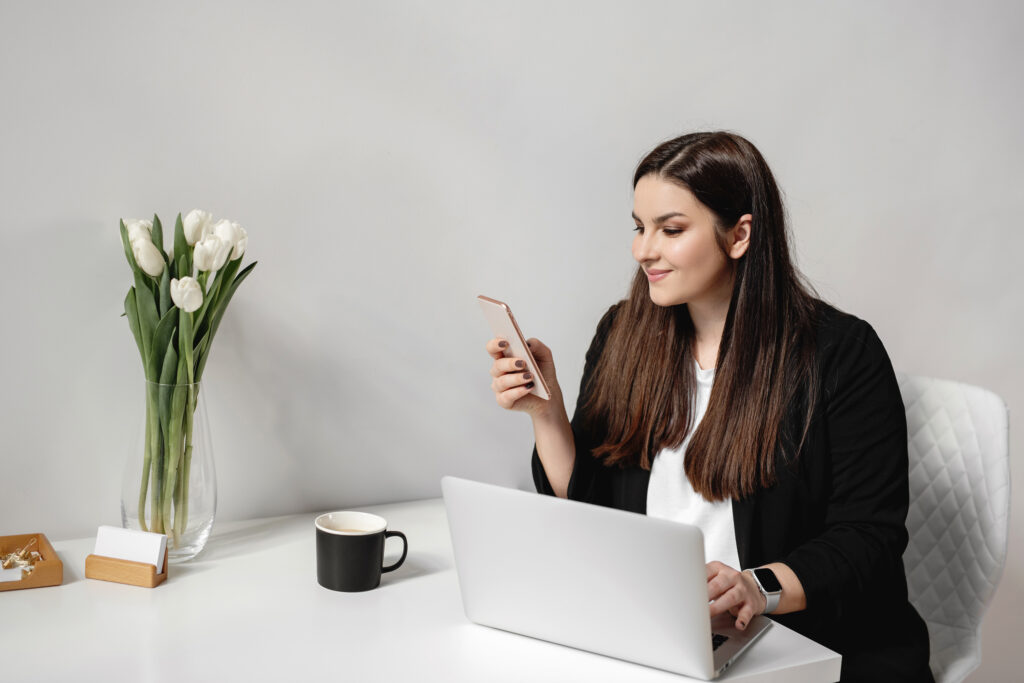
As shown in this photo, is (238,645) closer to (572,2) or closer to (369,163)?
(369,163)

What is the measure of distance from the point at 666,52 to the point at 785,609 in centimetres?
101

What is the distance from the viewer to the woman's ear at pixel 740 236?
1312mm

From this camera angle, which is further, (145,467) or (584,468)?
(584,468)

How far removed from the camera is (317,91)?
1387 mm

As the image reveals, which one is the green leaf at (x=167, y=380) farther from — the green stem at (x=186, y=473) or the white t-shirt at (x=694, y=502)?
the white t-shirt at (x=694, y=502)

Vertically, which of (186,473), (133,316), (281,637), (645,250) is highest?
(645,250)

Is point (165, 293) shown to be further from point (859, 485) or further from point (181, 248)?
point (859, 485)

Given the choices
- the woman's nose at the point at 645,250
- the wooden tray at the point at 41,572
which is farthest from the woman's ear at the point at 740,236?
the wooden tray at the point at 41,572

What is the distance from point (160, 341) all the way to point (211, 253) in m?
0.14

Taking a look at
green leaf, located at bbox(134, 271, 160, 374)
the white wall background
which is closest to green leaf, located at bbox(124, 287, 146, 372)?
green leaf, located at bbox(134, 271, 160, 374)

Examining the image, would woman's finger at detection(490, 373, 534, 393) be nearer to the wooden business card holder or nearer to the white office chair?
the wooden business card holder

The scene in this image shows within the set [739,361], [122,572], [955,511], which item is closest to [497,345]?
[739,361]

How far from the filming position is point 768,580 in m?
1.11

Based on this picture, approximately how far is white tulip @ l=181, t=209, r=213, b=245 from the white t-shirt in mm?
734
